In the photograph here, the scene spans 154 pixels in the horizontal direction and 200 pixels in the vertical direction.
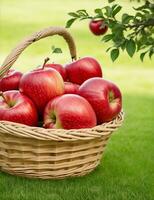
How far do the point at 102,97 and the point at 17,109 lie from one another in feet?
1.37

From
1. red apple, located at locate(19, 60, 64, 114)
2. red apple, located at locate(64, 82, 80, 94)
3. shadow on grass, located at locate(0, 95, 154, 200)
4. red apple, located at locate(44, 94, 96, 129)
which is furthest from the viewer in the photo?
red apple, located at locate(64, 82, 80, 94)

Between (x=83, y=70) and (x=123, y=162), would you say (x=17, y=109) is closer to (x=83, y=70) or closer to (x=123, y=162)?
(x=83, y=70)

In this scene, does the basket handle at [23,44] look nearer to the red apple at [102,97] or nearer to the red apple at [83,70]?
the red apple at [83,70]

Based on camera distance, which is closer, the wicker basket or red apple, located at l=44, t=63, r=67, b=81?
the wicker basket

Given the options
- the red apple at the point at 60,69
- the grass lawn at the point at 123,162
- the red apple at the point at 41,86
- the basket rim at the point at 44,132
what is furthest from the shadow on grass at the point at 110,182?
the red apple at the point at 60,69

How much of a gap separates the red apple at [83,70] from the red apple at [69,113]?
1.18 ft

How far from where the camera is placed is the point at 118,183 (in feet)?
9.59

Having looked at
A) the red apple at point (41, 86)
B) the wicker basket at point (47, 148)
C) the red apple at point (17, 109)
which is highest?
the red apple at point (41, 86)

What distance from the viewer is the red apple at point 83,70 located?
3.27 meters

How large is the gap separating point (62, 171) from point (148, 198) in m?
0.45

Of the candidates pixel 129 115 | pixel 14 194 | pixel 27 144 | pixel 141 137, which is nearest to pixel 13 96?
pixel 27 144

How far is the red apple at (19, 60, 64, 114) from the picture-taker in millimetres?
3000

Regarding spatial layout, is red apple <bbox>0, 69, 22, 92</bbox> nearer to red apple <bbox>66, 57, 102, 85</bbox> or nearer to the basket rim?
red apple <bbox>66, 57, 102, 85</bbox>

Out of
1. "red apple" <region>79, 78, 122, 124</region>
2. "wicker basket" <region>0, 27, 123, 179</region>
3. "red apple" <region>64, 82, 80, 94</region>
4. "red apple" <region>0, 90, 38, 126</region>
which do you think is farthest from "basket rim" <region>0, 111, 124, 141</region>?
"red apple" <region>64, 82, 80, 94</region>
